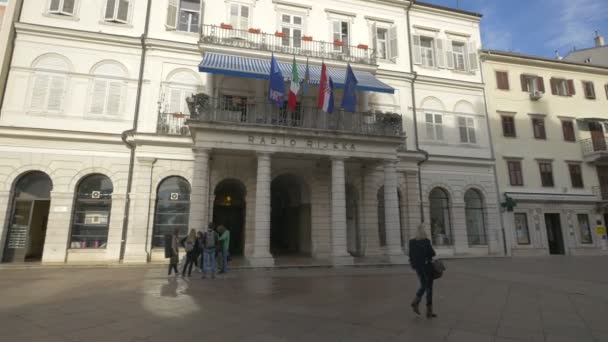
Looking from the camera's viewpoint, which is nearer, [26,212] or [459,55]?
[26,212]

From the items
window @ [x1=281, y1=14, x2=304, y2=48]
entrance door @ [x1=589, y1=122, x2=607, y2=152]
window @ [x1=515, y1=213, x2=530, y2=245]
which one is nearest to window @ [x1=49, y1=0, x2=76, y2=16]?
window @ [x1=281, y1=14, x2=304, y2=48]

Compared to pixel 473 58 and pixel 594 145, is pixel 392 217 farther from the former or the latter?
pixel 594 145

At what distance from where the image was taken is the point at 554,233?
76.1ft

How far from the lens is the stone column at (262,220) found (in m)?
13.9

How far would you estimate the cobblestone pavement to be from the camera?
5.40m

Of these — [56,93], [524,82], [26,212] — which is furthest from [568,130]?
[26,212]

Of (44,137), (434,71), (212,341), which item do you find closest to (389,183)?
(434,71)

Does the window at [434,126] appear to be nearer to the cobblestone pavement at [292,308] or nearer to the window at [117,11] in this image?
the cobblestone pavement at [292,308]

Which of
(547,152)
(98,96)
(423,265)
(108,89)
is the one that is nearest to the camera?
(423,265)

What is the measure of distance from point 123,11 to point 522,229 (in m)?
27.7

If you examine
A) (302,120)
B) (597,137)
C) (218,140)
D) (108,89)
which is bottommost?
(218,140)

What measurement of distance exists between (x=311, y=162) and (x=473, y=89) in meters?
13.3

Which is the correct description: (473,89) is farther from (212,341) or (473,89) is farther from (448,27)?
(212,341)

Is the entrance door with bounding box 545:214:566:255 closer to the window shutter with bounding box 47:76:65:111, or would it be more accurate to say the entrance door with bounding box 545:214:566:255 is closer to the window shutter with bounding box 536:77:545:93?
the window shutter with bounding box 536:77:545:93
